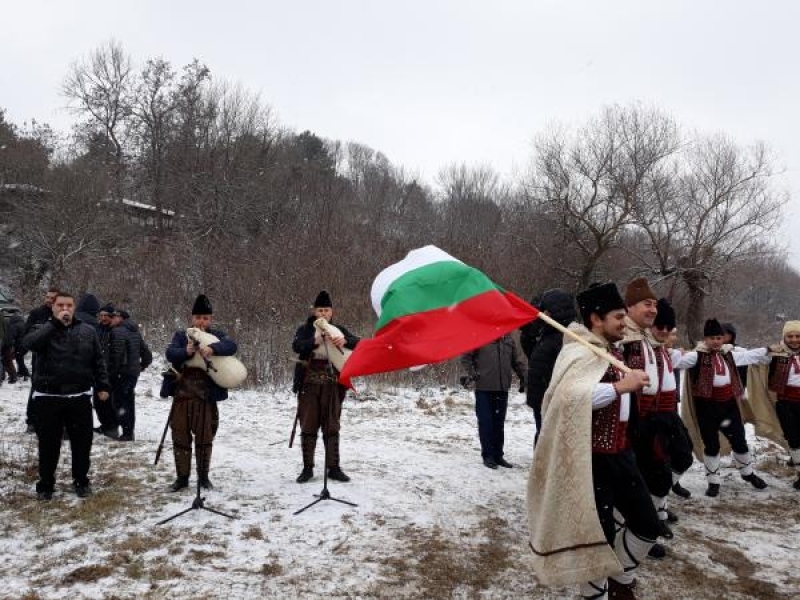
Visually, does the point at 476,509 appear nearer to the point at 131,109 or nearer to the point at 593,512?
the point at 593,512

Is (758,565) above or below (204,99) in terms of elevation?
below

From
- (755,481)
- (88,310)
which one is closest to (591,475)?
(755,481)

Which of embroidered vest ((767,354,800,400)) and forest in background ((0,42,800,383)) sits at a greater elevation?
forest in background ((0,42,800,383))

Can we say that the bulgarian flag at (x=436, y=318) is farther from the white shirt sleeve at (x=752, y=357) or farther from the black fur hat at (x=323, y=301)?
the white shirt sleeve at (x=752, y=357)

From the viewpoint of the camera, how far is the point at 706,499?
21.4 feet

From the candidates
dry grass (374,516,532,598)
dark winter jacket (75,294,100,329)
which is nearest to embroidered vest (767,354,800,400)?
dry grass (374,516,532,598)

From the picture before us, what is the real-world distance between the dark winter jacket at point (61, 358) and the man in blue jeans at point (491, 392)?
4.23 metres

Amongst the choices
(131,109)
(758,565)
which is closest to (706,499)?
(758,565)

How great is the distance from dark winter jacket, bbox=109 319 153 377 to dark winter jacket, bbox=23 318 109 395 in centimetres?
264

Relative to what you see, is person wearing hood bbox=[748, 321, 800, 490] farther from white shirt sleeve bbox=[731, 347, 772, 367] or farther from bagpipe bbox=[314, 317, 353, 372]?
bagpipe bbox=[314, 317, 353, 372]

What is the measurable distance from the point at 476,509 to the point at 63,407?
4180 mm

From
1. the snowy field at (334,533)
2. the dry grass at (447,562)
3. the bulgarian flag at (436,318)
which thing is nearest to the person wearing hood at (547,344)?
the snowy field at (334,533)

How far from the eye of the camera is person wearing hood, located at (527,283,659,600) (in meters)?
3.54

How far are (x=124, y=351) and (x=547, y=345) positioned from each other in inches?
239
